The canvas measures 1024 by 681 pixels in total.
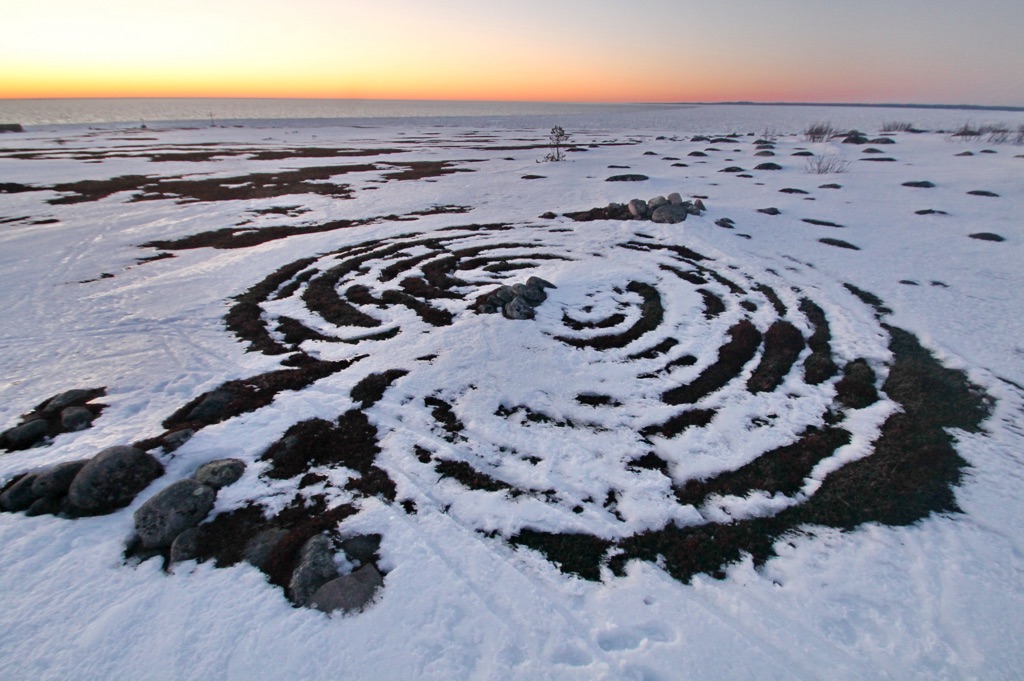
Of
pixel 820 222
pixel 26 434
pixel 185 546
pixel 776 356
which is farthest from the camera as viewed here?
pixel 820 222

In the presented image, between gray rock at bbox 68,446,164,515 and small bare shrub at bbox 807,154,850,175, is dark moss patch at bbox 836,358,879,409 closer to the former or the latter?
gray rock at bbox 68,446,164,515

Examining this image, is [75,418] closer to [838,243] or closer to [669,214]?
[669,214]

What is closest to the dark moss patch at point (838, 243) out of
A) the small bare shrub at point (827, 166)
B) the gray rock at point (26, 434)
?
the small bare shrub at point (827, 166)

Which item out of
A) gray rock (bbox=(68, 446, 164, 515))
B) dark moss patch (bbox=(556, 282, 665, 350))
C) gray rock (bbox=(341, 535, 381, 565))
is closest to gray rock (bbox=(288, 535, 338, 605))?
gray rock (bbox=(341, 535, 381, 565))

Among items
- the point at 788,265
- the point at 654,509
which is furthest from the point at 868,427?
the point at 788,265

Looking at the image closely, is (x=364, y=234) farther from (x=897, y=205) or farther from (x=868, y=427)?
(x=897, y=205)

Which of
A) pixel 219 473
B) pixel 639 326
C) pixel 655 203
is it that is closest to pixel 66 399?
pixel 219 473
